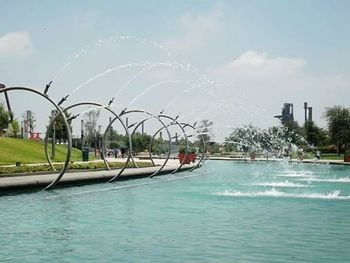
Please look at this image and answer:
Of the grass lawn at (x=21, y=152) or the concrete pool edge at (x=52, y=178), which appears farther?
the grass lawn at (x=21, y=152)

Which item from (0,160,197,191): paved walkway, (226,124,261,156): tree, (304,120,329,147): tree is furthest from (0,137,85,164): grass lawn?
(304,120,329,147): tree

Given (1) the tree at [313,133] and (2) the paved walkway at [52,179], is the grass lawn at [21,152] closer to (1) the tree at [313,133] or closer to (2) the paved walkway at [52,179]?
(2) the paved walkway at [52,179]

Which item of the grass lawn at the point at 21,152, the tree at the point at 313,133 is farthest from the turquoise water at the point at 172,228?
the tree at the point at 313,133

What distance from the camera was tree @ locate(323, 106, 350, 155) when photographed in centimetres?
8419

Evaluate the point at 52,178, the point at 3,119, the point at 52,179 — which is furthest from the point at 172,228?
the point at 3,119

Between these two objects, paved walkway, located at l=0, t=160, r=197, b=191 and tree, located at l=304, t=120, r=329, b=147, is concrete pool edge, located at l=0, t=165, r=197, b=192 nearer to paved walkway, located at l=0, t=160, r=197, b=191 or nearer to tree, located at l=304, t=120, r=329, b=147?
paved walkway, located at l=0, t=160, r=197, b=191

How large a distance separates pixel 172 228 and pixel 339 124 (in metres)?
75.1

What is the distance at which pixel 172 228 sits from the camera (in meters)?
14.1

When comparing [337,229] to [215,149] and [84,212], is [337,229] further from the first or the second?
[215,149]

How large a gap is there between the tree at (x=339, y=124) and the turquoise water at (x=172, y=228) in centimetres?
6378

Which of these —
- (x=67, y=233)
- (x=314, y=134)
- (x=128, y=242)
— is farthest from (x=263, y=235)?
(x=314, y=134)

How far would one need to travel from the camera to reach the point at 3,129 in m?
74.0

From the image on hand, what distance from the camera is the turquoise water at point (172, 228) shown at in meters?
11.1

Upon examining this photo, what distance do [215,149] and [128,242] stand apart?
94.8m
